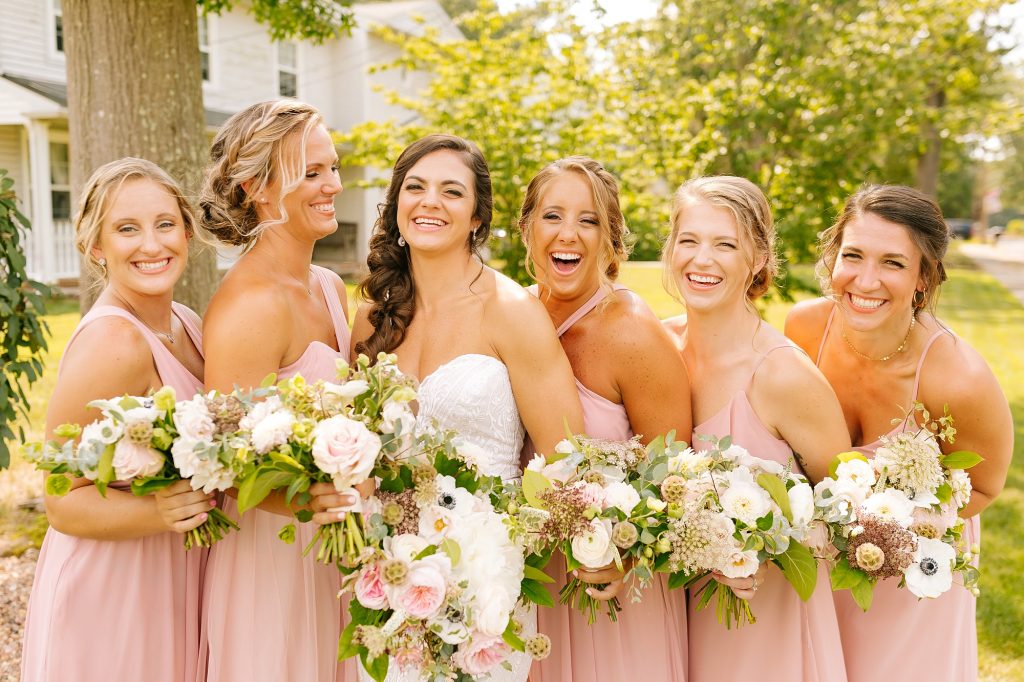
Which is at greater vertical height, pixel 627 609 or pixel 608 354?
pixel 608 354

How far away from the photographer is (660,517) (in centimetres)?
273

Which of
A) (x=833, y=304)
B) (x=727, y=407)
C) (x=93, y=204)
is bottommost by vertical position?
(x=727, y=407)

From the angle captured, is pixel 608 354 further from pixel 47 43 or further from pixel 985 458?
pixel 47 43

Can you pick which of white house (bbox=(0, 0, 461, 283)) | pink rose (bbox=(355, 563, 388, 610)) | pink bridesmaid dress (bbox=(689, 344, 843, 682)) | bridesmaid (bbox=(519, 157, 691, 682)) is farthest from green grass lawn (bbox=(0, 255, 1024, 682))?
pink rose (bbox=(355, 563, 388, 610))

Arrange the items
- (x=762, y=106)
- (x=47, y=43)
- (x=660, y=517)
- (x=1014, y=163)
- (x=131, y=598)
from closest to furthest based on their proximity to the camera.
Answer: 1. (x=660, y=517)
2. (x=131, y=598)
3. (x=762, y=106)
4. (x=47, y=43)
5. (x=1014, y=163)

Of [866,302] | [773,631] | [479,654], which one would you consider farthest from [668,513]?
[866,302]

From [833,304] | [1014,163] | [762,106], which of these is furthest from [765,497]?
[1014,163]

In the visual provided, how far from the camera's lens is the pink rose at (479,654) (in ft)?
8.43

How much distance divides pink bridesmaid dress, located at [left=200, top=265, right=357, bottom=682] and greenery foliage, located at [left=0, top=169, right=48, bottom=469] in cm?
239

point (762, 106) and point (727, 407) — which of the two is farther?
point (762, 106)

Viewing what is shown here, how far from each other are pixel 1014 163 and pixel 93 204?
82701 mm

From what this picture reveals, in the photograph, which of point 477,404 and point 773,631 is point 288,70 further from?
point 773,631

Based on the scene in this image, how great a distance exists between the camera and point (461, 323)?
11.2 feet

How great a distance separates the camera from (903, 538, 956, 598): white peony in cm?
278
